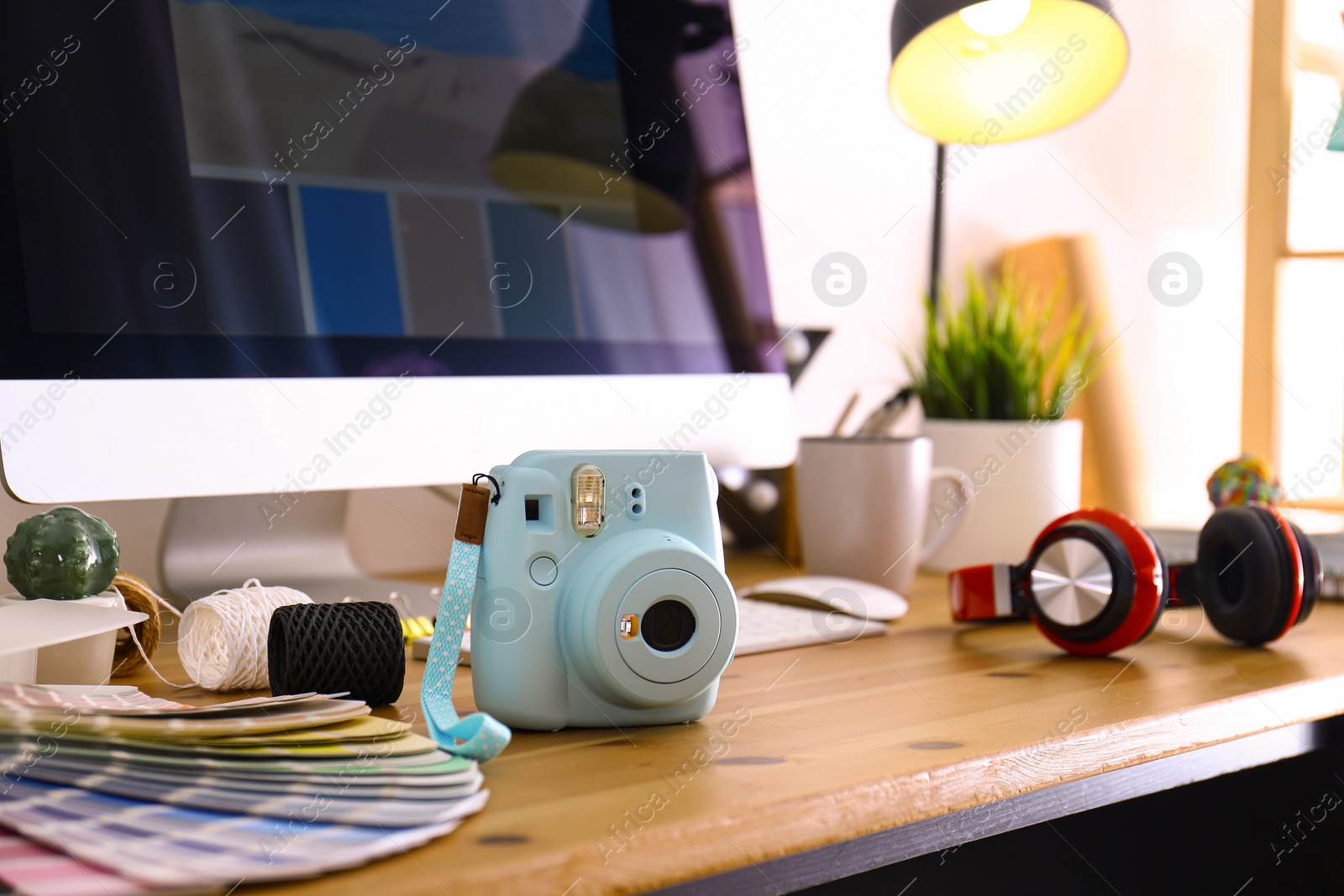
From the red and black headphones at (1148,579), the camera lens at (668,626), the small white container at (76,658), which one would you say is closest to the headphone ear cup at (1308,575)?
the red and black headphones at (1148,579)

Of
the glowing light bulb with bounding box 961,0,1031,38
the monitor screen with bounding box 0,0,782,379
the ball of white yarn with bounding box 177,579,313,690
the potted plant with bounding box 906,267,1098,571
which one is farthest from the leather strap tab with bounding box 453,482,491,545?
the glowing light bulb with bounding box 961,0,1031,38

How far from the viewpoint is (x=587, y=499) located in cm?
43

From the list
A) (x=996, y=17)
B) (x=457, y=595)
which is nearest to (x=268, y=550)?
(x=457, y=595)

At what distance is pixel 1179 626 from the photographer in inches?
26.9

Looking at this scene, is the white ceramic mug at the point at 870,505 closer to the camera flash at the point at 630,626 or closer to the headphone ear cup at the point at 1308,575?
the headphone ear cup at the point at 1308,575

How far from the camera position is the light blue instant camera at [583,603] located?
1.39ft

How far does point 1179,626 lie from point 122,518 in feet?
2.57

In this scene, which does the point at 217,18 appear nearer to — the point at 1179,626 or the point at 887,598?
the point at 887,598

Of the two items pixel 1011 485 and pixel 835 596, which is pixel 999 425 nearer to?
pixel 1011 485

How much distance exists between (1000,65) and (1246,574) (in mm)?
559

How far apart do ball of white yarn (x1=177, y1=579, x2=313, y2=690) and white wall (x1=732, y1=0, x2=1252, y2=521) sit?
78cm

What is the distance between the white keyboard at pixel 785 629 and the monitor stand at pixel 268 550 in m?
0.12

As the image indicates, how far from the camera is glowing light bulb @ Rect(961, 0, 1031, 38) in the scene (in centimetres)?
91

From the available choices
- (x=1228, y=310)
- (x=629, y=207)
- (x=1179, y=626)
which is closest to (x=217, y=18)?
(x=629, y=207)
